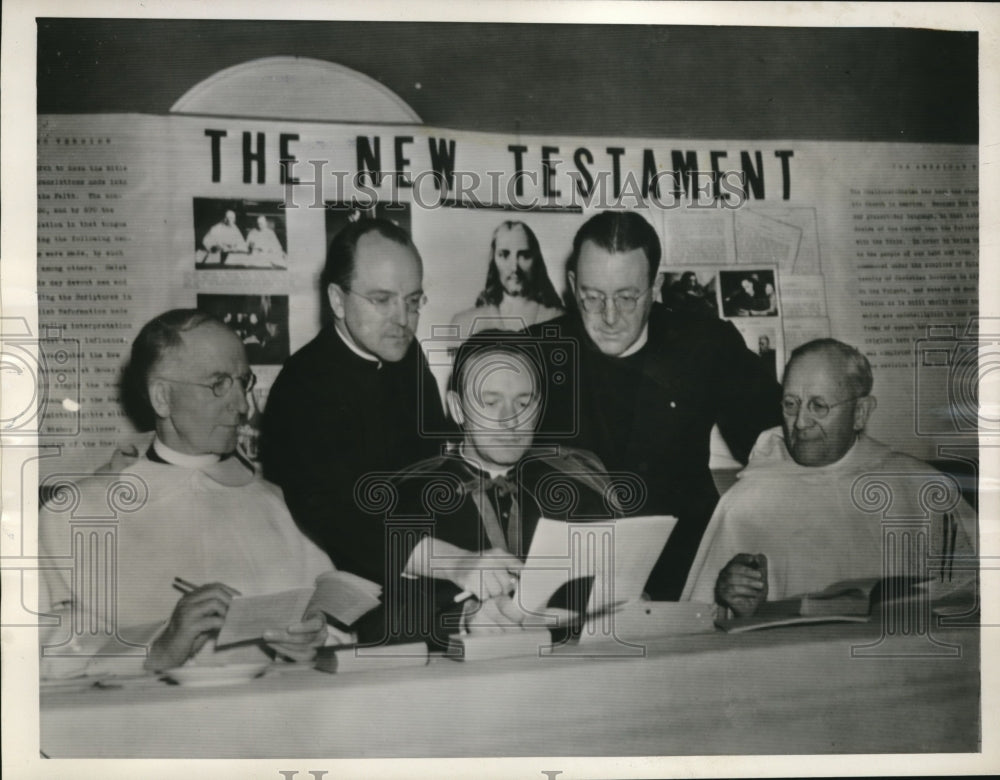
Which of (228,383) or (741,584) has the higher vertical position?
(228,383)

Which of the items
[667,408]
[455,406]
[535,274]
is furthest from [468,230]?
[667,408]

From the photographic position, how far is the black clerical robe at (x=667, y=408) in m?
2.30

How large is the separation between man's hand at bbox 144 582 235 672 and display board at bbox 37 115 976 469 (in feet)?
1.31

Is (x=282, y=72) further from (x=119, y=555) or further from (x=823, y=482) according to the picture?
(x=823, y=482)

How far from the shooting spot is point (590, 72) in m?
2.32

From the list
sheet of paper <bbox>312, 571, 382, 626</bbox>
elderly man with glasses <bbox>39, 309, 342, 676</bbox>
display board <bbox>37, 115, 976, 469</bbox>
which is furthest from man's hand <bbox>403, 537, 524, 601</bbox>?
display board <bbox>37, 115, 976, 469</bbox>

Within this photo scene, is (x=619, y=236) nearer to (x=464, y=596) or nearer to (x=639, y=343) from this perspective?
(x=639, y=343)

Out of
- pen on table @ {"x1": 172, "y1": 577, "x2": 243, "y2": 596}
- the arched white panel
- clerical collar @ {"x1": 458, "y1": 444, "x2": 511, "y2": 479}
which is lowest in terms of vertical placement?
pen on table @ {"x1": 172, "y1": 577, "x2": 243, "y2": 596}

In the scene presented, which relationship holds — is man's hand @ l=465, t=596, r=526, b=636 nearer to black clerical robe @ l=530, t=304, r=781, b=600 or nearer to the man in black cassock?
the man in black cassock

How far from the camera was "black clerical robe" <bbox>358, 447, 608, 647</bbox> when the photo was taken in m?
2.27

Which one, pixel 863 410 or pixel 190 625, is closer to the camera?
pixel 190 625

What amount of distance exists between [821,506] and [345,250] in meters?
1.31

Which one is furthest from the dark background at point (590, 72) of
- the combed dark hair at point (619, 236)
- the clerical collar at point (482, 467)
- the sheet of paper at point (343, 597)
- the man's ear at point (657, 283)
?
the sheet of paper at point (343, 597)

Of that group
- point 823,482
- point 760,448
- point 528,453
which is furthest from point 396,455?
point 823,482
